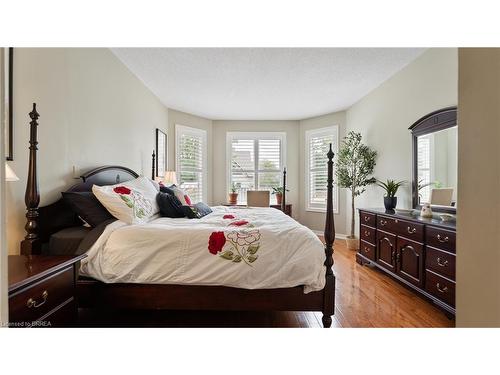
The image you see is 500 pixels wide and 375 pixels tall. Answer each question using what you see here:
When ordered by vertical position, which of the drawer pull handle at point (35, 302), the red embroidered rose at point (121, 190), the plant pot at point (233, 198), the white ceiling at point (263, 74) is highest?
the white ceiling at point (263, 74)

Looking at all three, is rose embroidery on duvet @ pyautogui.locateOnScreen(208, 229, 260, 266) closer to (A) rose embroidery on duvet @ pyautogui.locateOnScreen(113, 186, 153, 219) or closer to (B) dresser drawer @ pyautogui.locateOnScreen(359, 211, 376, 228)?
(A) rose embroidery on duvet @ pyautogui.locateOnScreen(113, 186, 153, 219)

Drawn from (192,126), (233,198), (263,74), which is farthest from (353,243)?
(192,126)

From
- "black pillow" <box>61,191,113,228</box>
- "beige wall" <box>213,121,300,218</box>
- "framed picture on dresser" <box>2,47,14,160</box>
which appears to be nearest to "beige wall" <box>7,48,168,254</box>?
"framed picture on dresser" <box>2,47,14,160</box>

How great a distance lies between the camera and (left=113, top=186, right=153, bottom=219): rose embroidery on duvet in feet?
6.83

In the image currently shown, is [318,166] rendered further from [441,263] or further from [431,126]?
[441,263]

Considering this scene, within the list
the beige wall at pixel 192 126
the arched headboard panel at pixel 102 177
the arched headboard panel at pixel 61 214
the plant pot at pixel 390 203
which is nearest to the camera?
the arched headboard panel at pixel 61 214

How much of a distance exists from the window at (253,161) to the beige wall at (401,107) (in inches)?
71.6

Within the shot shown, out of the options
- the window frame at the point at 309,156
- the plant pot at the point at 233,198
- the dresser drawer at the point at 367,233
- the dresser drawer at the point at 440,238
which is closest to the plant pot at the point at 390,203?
the dresser drawer at the point at 367,233

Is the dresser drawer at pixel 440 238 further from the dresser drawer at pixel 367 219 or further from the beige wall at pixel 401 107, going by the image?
the beige wall at pixel 401 107

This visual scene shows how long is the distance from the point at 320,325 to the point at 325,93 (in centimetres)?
346

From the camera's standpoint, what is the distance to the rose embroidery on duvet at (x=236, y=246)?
1727 mm

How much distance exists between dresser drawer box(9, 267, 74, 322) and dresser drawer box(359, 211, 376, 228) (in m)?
3.14
